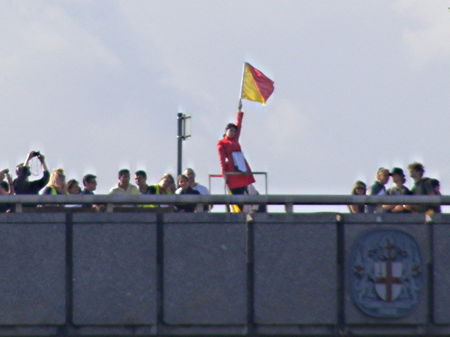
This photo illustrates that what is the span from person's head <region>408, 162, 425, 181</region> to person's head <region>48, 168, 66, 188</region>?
15.9 feet

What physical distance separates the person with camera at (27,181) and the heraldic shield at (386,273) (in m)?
4.93

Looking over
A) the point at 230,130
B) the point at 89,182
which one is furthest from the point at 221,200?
the point at 230,130

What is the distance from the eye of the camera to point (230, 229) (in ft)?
61.6

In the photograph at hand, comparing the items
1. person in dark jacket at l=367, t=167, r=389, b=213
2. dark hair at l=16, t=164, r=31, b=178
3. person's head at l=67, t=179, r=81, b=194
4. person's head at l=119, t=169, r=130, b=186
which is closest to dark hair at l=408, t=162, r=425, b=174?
person in dark jacket at l=367, t=167, r=389, b=213

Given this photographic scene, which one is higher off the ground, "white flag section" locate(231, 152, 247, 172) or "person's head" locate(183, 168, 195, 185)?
"white flag section" locate(231, 152, 247, 172)

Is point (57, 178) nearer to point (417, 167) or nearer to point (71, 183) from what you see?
point (71, 183)

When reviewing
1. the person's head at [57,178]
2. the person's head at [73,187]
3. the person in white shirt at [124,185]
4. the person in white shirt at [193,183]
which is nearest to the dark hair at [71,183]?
the person's head at [73,187]

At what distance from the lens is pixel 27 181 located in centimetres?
2094

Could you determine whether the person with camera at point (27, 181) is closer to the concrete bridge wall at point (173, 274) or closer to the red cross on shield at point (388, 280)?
the concrete bridge wall at point (173, 274)

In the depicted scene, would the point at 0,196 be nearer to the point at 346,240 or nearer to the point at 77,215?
the point at 77,215

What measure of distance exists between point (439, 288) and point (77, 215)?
4895 millimetres

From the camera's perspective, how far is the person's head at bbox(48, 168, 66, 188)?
65.0 ft

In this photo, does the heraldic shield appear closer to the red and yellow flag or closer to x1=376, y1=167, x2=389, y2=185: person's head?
x1=376, y1=167, x2=389, y2=185: person's head

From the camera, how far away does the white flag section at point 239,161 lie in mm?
22047
